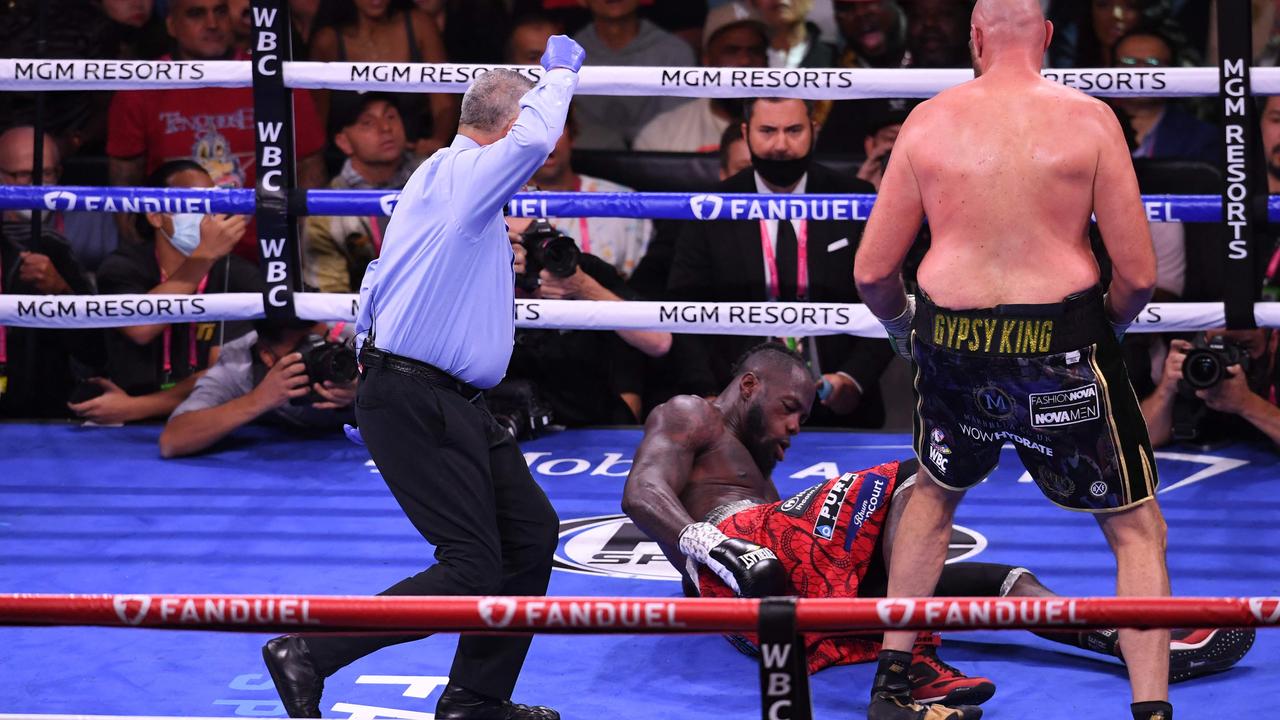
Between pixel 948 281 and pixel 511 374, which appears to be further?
pixel 511 374

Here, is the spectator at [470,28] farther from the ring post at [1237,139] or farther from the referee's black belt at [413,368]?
the referee's black belt at [413,368]

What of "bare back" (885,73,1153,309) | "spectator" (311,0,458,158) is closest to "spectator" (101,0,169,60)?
"spectator" (311,0,458,158)

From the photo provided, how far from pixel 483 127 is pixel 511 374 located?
2.19m

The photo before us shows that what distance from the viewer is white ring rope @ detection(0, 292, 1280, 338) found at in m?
4.48

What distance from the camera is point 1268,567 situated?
153 inches

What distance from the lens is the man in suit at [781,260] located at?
517cm

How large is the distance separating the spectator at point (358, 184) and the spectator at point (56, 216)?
84cm

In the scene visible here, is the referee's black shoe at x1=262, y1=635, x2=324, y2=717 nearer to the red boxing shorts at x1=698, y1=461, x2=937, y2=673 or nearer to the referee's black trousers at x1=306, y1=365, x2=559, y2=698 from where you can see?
the referee's black trousers at x1=306, y1=365, x2=559, y2=698

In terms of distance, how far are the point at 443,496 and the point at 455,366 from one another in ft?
0.87

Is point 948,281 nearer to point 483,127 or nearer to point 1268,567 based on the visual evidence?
point 483,127

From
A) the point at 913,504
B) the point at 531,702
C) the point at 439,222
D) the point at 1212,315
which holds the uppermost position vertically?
the point at 439,222

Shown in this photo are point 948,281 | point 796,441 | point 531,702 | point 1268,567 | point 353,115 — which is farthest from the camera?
point 353,115

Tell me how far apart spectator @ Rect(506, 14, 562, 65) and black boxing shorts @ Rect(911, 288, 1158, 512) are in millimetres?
3394

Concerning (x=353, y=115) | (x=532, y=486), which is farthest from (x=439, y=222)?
(x=353, y=115)
